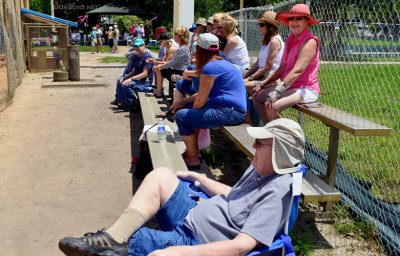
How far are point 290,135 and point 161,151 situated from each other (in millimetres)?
2325

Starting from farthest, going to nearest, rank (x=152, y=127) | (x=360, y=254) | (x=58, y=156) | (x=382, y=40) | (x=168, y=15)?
(x=168, y=15) → (x=58, y=156) → (x=152, y=127) → (x=382, y=40) → (x=360, y=254)

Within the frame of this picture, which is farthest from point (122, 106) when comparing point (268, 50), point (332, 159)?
point (332, 159)

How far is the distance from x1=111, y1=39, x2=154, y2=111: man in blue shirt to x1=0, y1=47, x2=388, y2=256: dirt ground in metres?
0.35

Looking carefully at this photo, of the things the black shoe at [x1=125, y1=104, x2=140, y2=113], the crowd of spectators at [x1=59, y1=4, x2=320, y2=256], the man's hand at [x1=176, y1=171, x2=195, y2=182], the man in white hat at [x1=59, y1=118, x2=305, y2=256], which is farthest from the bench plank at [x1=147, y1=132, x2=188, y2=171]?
the black shoe at [x1=125, y1=104, x2=140, y2=113]

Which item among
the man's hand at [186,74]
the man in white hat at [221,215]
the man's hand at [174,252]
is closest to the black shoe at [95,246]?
the man in white hat at [221,215]

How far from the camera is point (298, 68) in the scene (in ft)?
13.4

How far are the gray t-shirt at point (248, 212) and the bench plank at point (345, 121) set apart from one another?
117 cm

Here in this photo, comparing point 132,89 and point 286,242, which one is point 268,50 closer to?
point 286,242

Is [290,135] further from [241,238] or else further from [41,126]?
[41,126]

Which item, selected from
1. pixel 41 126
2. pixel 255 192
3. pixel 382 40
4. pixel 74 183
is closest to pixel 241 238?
pixel 255 192

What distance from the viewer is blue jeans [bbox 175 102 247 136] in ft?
14.8

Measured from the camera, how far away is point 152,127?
206 inches

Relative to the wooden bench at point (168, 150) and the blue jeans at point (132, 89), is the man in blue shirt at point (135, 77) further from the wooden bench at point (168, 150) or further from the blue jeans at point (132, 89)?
the wooden bench at point (168, 150)

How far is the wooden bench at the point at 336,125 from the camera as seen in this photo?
10.9ft
